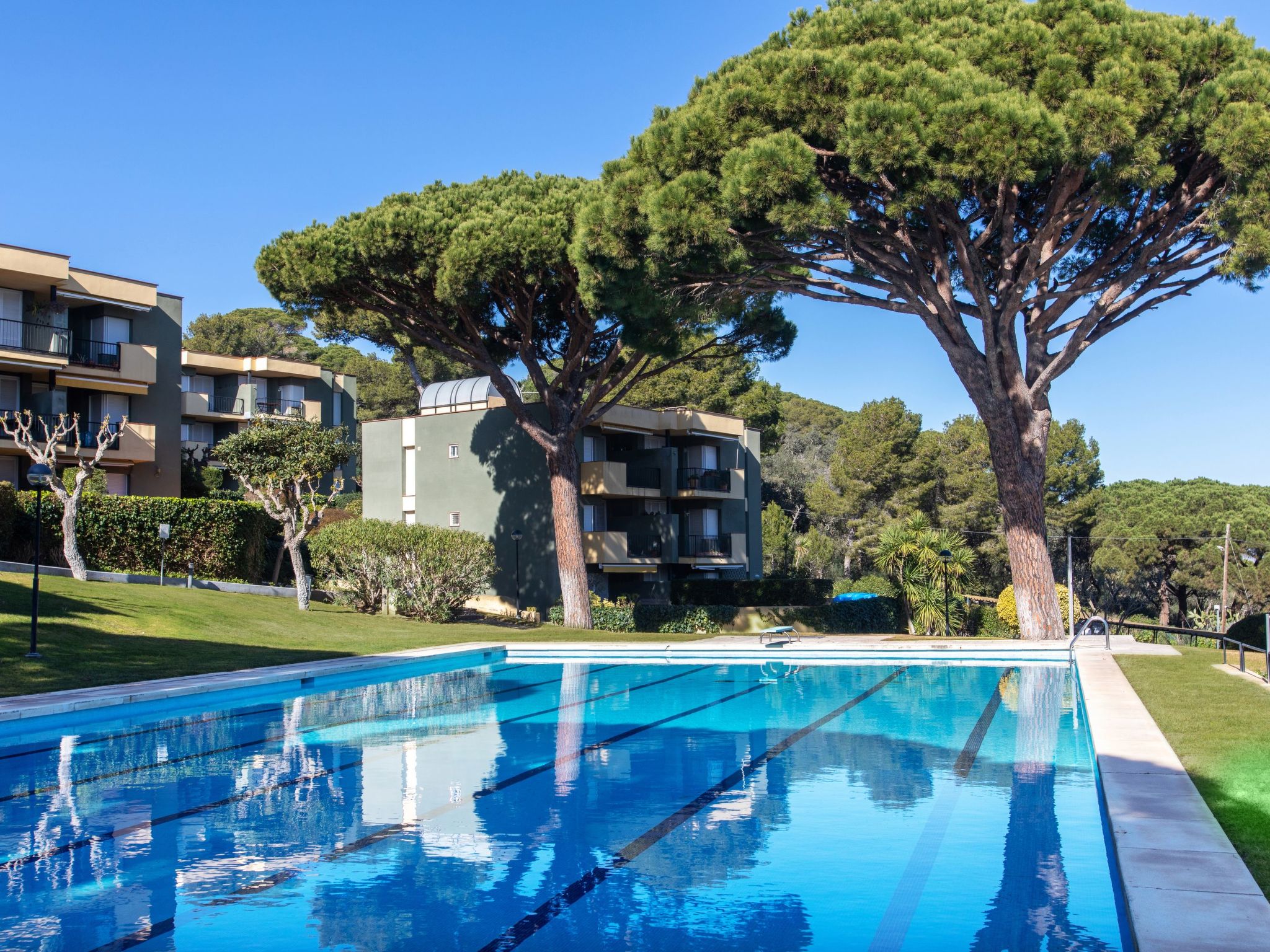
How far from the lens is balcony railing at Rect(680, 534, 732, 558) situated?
37.6 m

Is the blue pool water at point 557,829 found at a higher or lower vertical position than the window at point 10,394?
lower

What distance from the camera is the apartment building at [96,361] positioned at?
3278cm

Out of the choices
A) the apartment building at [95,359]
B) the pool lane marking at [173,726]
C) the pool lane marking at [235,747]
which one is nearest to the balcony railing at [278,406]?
the apartment building at [95,359]

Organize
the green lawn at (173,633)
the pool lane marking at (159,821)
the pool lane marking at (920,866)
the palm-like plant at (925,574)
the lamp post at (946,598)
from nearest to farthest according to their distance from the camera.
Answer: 1. the pool lane marking at (920,866)
2. the pool lane marking at (159,821)
3. the green lawn at (173,633)
4. the lamp post at (946,598)
5. the palm-like plant at (925,574)

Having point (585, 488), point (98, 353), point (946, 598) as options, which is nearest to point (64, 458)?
point (98, 353)

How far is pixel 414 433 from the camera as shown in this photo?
3650cm

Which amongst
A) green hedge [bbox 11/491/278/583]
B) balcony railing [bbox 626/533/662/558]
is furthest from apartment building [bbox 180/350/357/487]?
balcony railing [bbox 626/533/662/558]

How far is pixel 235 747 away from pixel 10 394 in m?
26.8

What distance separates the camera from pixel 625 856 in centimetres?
739

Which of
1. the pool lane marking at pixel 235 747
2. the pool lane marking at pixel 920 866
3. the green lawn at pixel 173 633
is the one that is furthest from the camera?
the green lawn at pixel 173 633

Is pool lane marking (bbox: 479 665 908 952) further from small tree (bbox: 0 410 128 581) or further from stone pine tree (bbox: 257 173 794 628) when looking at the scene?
small tree (bbox: 0 410 128 581)

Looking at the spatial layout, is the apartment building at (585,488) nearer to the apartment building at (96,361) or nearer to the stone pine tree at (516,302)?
the stone pine tree at (516,302)

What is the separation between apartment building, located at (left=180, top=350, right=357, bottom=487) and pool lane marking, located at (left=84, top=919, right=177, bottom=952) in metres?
39.9

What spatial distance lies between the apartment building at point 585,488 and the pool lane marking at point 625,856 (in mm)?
21178
